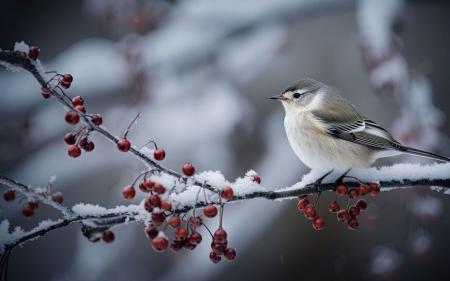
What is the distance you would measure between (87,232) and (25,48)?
0.85 m

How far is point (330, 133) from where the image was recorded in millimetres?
3121

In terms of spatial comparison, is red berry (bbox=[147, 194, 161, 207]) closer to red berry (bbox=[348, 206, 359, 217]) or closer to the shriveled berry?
the shriveled berry

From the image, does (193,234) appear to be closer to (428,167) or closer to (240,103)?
(428,167)

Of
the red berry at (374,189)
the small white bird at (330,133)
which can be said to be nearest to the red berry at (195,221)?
the red berry at (374,189)

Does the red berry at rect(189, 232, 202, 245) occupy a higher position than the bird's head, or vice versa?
the bird's head

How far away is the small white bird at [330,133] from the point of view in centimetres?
292

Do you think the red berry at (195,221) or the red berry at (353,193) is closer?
the red berry at (195,221)

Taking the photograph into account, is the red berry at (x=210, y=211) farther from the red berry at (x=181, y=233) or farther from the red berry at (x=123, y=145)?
the red berry at (x=123, y=145)

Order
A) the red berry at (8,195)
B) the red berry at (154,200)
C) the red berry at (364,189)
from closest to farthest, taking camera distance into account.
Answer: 1. the red berry at (154,200)
2. the red berry at (8,195)
3. the red berry at (364,189)

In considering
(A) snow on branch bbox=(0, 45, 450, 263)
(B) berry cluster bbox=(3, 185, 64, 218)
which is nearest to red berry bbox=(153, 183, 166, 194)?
(A) snow on branch bbox=(0, 45, 450, 263)

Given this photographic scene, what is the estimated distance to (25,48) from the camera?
A: 1.73m

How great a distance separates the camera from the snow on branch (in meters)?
1.75

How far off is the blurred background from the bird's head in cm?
100

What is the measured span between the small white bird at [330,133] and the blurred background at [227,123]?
1094 mm
